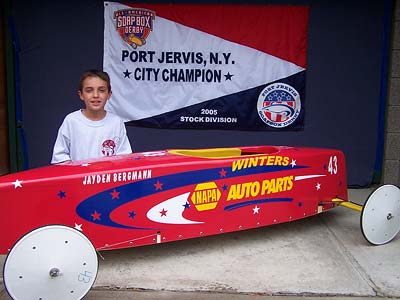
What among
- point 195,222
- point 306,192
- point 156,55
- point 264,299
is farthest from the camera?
point 156,55

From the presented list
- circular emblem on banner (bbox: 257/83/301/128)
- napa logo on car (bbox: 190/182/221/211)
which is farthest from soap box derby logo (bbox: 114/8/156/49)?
napa logo on car (bbox: 190/182/221/211)

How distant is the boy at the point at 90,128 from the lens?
404 cm

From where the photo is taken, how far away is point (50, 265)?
302 centimetres

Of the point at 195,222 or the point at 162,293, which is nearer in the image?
the point at 162,293

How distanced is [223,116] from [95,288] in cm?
326

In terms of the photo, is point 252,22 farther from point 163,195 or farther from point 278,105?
point 163,195

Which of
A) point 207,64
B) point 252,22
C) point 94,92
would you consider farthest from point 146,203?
point 252,22

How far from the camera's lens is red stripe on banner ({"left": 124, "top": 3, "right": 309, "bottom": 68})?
6.12 metres

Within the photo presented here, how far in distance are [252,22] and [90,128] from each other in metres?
2.93

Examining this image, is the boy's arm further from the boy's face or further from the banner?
the banner

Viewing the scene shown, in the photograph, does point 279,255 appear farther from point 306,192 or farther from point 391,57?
point 391,57

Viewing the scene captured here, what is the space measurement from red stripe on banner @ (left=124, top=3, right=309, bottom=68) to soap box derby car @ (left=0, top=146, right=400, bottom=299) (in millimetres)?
1820

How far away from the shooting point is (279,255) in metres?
4.23

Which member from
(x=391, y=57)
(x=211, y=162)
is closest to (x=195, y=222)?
(x=211, y=162)
